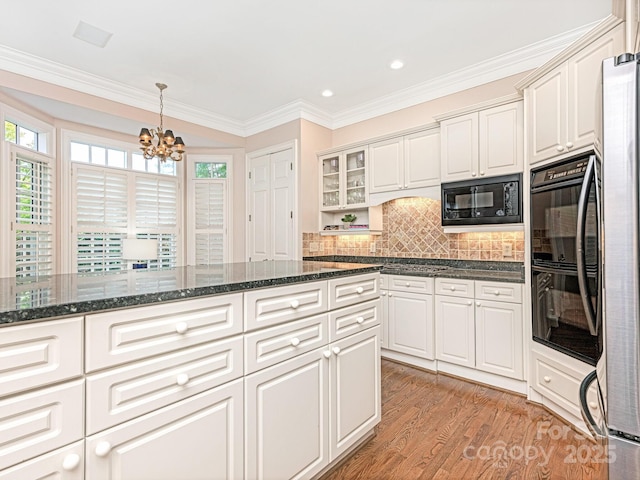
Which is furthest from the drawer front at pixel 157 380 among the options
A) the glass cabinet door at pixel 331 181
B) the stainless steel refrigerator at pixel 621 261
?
the glass cabinet door at pixel 331 181

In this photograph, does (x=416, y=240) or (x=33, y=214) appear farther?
(x=416, y=240)

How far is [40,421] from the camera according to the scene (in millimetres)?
891

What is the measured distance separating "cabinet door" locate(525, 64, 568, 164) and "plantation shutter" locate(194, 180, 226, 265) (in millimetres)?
4136

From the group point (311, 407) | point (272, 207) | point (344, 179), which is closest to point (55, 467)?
point (311, 407)

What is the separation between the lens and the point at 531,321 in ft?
8.62

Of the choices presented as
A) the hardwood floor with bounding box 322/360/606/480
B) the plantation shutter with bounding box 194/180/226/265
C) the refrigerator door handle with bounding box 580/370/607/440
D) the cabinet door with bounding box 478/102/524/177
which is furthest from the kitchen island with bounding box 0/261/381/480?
the plantation shutter with bounding box 194/180/226/265

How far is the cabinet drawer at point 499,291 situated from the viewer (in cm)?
277

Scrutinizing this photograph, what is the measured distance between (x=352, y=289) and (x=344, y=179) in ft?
8.85

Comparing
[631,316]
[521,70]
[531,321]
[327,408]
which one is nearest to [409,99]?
[521,70]

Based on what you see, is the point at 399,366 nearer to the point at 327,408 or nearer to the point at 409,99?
the point at 327,408

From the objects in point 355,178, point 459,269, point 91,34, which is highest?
point 91,34

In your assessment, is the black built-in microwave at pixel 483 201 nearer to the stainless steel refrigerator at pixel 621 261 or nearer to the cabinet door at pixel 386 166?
the cabinet door at pixel 386 166

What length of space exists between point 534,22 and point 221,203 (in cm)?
433

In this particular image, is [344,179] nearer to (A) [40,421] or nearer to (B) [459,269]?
(B) [459,269]
